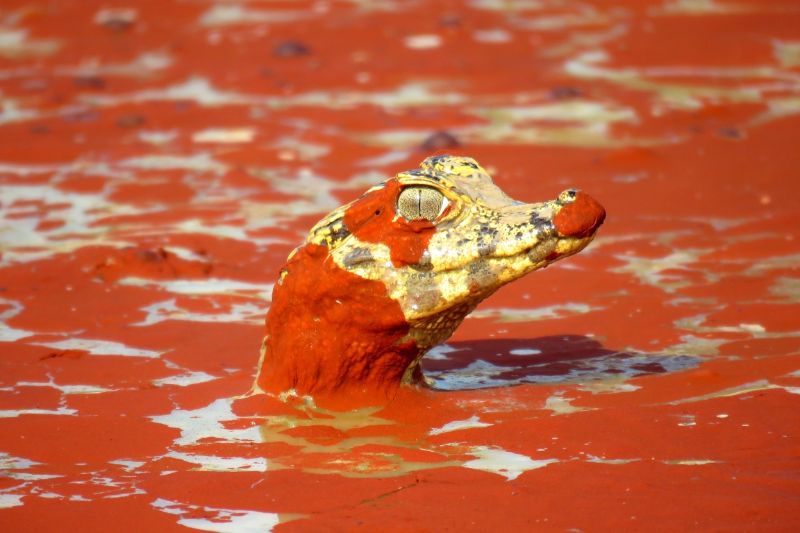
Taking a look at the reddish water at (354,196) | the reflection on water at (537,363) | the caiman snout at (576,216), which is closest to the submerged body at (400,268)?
the caiman snout at (576,216)

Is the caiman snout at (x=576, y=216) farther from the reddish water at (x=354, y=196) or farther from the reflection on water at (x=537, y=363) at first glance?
the reflection on water at (x=537, y=363)

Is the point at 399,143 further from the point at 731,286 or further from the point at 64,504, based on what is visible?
the point at 64,504

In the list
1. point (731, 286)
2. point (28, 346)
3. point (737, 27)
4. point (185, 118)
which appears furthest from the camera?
point (737, 27)

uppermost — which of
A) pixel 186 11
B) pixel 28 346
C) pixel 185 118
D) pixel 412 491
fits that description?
pixel 186 11

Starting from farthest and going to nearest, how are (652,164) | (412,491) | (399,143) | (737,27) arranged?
1. (737,27)
2. (399,143)
3. (652,164)
4. (412,491)

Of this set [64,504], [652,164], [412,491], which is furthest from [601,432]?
[652,164]

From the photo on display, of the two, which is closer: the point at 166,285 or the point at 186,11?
the point at 166,285

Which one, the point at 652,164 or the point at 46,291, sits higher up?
the point at 652,164
